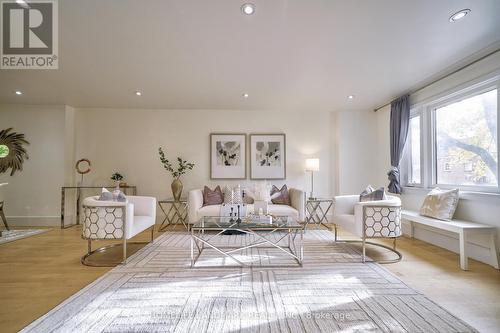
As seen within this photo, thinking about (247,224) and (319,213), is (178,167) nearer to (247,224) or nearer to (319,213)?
(247,224)

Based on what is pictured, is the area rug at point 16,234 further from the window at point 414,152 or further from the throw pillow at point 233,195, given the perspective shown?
the window at point 414,152

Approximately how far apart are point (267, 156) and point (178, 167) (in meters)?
1.98

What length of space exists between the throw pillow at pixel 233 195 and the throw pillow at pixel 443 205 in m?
2.99

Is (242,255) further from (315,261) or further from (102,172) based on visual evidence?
(102,172)

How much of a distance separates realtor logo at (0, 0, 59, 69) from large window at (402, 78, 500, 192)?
4.80 metres

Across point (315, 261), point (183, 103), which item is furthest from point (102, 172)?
point (315, 261)

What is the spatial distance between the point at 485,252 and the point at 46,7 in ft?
17.1

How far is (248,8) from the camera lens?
209 cm

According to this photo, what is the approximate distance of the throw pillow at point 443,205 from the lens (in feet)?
10.0

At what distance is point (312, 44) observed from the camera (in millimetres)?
2668

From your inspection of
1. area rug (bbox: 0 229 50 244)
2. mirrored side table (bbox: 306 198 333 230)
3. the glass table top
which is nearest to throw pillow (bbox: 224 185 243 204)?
the glass table top

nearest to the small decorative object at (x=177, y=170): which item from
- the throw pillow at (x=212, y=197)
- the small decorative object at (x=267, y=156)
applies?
the throw pillow at (x=212, y=197)

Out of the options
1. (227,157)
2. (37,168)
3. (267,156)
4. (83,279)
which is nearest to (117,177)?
(37,168)

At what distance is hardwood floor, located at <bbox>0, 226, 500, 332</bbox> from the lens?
1.81 metres
